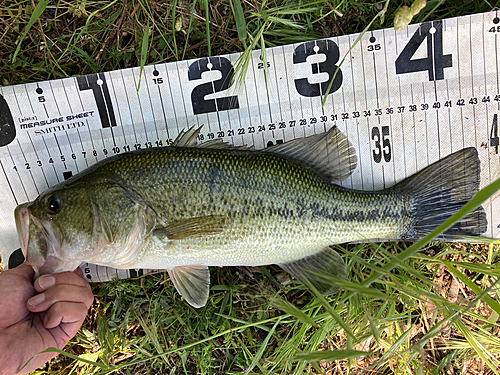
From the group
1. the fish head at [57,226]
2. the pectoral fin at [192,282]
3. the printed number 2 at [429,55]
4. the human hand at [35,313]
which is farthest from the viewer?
the printed number 2 at [429,55]

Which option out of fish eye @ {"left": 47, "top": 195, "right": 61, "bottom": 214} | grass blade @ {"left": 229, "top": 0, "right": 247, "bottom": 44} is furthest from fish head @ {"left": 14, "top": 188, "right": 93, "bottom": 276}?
grass blade @ {"left": 229, "top": 0, "right": 247, "bottom": 44}

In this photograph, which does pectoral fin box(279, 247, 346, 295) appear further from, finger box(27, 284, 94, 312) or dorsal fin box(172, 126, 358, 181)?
finger box(27, 284, 94, 312)

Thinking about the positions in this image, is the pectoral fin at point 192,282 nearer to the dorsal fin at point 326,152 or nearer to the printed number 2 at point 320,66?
the dorsal fin at point 326,152

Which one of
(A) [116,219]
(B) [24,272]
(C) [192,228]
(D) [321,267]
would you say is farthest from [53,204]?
(D) [321,267]

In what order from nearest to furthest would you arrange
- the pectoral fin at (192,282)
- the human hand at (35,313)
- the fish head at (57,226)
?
the fish head at (57,226), the human hand at (35,313), the pectoral fin at (192,282)

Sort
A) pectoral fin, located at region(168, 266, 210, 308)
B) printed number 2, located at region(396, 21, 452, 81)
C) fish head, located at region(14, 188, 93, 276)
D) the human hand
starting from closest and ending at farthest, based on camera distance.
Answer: fish head, located at region(14, 188, 93, 276), the human hand, pectoral fin, located at region(168, 266, 210, 308), printed number 2, located at region(396, 21, 452, 81)

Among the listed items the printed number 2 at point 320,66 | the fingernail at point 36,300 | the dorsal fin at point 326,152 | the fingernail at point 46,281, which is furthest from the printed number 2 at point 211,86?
the fingernail at point 36,300

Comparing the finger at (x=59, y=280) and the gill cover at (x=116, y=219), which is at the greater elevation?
the gill cover at (x=116, y=219)

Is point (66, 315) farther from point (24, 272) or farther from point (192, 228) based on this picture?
point (192, 228)
